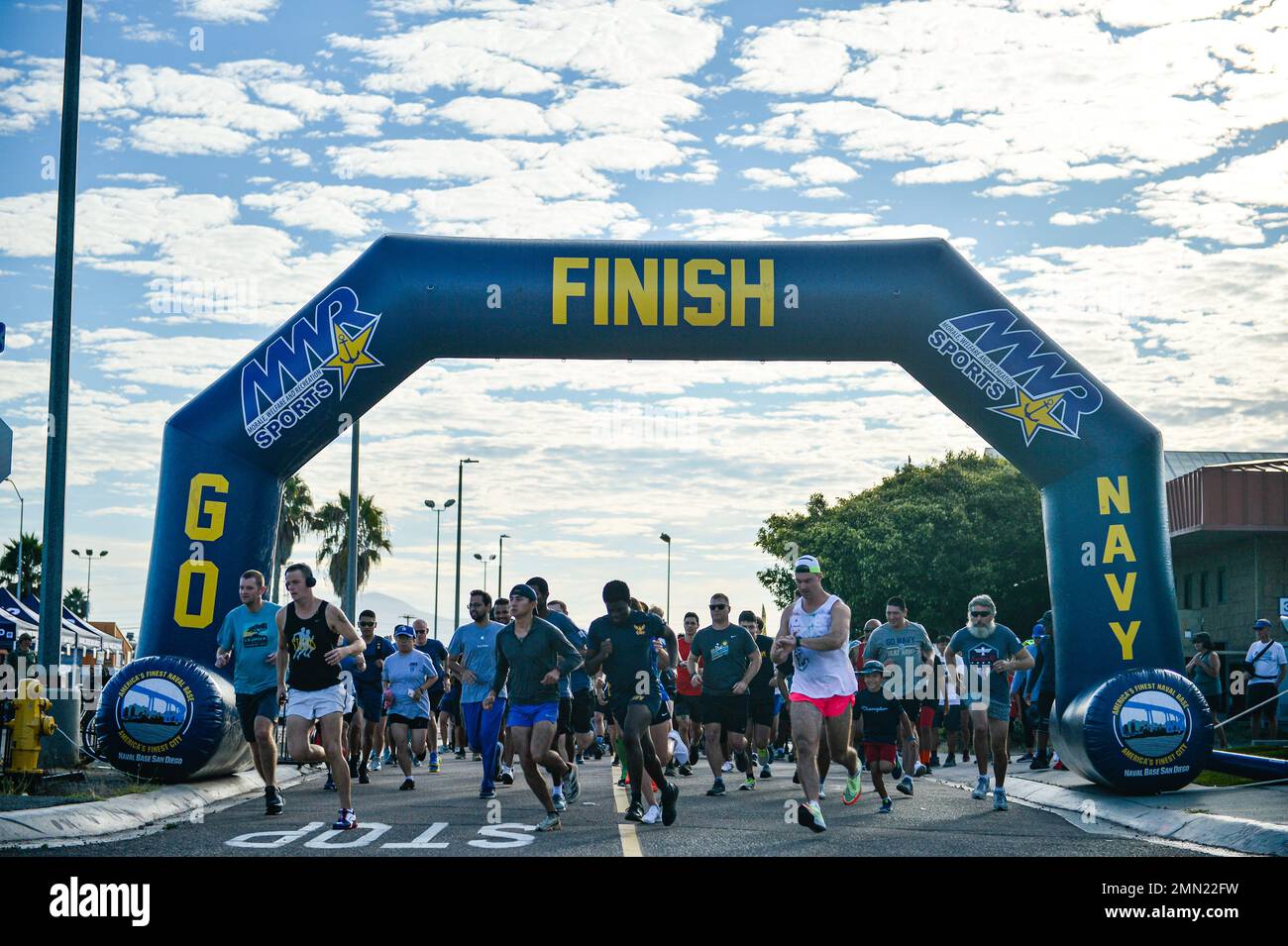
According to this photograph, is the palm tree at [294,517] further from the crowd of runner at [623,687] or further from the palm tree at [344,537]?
the crowd of runner at [623,687]

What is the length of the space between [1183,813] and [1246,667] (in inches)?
373

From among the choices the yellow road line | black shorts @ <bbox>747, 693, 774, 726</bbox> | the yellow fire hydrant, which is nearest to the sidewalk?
black shorts @ <bbox>747, 693, 774, 726</bbox>

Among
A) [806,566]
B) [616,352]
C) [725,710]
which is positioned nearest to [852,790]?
[725,710]

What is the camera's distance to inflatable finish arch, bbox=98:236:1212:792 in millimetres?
14047

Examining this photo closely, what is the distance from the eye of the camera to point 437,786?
51.9 feet

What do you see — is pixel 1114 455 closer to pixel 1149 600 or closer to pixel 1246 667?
pixel 1149 600

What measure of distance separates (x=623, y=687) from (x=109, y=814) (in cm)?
410

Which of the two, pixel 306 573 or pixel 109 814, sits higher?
pixel 306 573

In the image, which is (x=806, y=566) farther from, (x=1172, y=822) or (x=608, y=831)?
(x=1172, y=822)

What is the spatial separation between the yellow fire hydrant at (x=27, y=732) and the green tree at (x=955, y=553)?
1378 inches

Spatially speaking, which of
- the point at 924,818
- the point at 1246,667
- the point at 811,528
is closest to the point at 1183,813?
the point at 924,818

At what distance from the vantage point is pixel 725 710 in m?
15.5

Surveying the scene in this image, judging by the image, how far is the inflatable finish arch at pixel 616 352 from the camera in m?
14.0

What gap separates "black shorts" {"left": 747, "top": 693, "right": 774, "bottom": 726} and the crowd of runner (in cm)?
2
